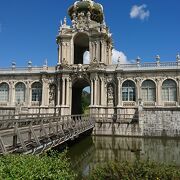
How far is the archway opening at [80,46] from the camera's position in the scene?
42.8 metres

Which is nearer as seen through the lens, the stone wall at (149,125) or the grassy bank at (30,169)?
the grassy bank at (30,169)

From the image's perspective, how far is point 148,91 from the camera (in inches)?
1463

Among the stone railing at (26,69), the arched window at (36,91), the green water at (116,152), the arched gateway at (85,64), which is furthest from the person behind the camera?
the arched window at (36,91)

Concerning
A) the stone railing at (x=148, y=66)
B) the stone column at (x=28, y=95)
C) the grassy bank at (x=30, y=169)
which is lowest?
the grassy bank at (x=30, y=169)

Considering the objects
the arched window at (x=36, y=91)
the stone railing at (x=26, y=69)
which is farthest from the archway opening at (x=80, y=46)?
the arched window at (x=36, y=91)

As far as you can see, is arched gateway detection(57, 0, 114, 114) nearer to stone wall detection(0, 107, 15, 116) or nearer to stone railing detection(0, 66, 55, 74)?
stone railing detection(0, 66, 55, 74)

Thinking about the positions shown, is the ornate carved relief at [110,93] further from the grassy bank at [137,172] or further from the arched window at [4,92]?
the grassy bank at [137,172]

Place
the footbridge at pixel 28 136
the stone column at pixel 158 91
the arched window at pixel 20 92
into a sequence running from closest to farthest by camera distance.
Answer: the footbridge at pixel 28 136, the stone column at pixel 158 91, the arched window at pixel 20 92

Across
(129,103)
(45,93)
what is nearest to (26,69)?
(45,93)

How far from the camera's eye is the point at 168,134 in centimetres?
3316

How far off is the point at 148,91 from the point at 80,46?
15.5 metres

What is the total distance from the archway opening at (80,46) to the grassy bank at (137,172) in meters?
33.0

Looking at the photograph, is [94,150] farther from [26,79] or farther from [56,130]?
[26,79]

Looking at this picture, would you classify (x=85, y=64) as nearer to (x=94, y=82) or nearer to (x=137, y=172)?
(x=94, y=82)
